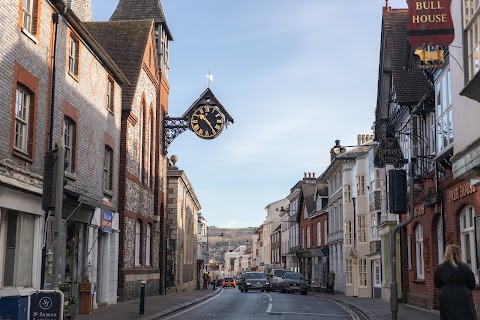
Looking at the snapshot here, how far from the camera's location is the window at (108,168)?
24312 millimetres

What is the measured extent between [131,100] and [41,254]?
11.2m

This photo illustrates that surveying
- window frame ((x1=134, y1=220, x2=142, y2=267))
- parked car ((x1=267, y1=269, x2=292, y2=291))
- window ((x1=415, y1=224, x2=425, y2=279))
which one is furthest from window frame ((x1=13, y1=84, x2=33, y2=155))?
parked car ((x1=267, y1=269, x2=292, y2=291))

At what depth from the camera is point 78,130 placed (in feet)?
67.1

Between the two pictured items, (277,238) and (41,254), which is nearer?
(41,254)

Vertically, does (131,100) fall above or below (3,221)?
above

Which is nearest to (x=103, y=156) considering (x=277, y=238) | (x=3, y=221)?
(x=3, y=221)

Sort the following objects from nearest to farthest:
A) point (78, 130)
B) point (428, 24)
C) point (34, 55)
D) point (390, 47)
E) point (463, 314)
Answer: point (463, 314) → point (428, 24) → point (34, 55) → point (78, 130) → point (390, 47)

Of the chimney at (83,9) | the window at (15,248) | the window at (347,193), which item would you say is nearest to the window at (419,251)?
the window at (15,248)

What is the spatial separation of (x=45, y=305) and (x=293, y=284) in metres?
36.3

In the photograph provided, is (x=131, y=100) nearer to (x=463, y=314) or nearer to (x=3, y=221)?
(x=3, y=221)

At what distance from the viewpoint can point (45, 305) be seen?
9867mm

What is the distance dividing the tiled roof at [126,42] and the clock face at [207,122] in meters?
5.67

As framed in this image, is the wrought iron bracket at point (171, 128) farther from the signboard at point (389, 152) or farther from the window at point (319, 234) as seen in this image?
the window at point (319, 234)

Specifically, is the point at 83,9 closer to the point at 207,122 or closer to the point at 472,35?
the point at 207,122
